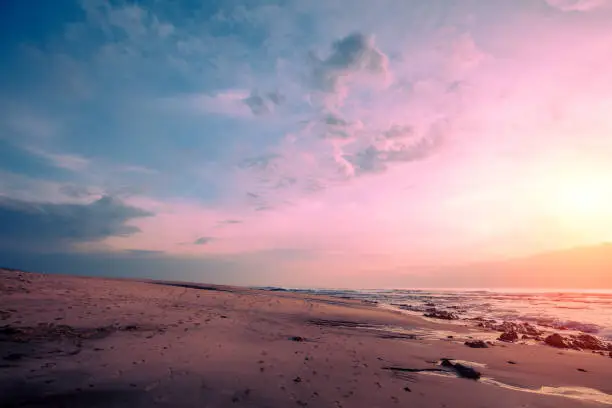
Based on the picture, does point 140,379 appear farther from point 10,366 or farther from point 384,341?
point 384,341

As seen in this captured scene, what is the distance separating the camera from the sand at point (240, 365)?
23.9ft

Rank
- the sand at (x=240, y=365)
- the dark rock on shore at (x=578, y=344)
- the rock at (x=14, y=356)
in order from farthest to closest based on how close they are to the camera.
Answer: the dark rock on shore at (x=578, y=344) < the rock at (x=14, y=356) < the sand at (x=240, y=365)

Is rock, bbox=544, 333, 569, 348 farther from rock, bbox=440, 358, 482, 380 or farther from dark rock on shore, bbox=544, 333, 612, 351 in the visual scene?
rock, bbox=440, 358, 482, 380

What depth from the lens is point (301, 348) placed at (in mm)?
12477

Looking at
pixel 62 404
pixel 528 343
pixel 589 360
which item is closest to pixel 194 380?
pixel 62 404

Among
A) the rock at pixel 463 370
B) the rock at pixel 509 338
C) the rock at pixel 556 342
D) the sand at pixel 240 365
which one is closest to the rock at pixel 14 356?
the sand at pixel 240 365

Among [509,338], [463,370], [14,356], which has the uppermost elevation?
[14,356]

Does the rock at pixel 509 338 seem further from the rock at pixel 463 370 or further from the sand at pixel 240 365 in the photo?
the rock at pixel 463 370

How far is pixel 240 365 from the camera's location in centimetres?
959

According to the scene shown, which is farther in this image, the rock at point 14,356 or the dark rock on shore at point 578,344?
the dark rock on shore at point 578,344

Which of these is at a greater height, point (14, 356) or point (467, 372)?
point (14, 356)

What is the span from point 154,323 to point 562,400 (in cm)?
1481

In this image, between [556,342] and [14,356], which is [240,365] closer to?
[14,356]

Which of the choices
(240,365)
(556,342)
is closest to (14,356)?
(240,365)
